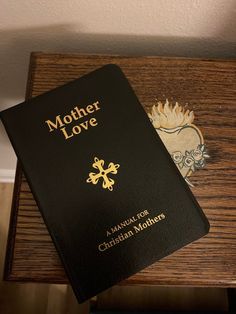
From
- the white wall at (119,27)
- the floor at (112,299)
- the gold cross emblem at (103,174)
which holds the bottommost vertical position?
the floor at (112,299)

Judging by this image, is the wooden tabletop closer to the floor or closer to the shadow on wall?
the shadow on wall

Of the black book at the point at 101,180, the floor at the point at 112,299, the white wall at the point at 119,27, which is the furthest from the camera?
the floor at the point at 112,299

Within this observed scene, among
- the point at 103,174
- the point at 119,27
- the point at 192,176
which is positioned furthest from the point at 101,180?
the point at 119,27

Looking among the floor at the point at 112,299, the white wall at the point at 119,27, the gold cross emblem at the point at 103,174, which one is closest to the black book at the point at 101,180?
the gold cross emblem at the point at 103,174

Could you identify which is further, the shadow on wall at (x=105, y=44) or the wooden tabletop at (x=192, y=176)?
the shadow on wall at (x=105, y=44)

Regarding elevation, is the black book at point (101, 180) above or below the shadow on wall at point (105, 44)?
below

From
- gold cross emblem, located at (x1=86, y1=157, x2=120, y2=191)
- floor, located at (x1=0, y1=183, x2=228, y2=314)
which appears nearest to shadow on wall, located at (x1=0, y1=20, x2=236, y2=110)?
gold cross emblem, located at (x1=86, y1=157, x2=120, y2=191)

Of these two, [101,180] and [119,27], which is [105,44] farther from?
[101,180]

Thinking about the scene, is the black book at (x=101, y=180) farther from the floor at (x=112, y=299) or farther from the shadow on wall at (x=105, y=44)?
the floor at (x=112, y=299)
